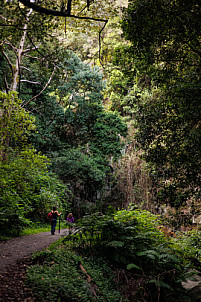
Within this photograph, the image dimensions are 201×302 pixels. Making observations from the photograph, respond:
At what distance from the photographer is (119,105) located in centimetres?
2548

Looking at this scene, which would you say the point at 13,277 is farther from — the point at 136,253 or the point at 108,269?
the point at 136,253

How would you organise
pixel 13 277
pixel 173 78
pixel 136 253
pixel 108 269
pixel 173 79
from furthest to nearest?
pixel 173 79
pixel 173 78
pixel 136 253
pixel 108 269
pixel 13 277

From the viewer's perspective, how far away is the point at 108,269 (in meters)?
5.13

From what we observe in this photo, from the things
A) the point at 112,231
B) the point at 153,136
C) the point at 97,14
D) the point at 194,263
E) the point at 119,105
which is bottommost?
the point at 194,263

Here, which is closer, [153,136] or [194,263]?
[194,263]

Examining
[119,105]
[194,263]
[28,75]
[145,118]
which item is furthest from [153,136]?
[119,105]

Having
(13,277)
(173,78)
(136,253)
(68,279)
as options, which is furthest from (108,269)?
(173,78)

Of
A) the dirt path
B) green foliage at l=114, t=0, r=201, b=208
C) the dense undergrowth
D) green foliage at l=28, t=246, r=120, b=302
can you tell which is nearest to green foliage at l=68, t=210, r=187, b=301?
the dense undergrowth

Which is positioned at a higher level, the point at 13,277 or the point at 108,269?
the point at 13,277

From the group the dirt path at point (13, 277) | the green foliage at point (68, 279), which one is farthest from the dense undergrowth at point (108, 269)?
the dirt path at point (13, 277)

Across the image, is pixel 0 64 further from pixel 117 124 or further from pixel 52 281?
pixel 52 281

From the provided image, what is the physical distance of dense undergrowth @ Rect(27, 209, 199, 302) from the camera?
368 centimetres

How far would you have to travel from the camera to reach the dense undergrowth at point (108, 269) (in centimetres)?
368

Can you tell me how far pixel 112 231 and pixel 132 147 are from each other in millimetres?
14816
